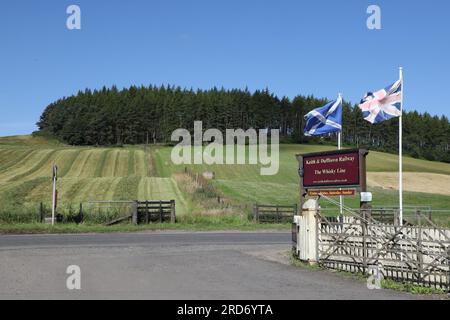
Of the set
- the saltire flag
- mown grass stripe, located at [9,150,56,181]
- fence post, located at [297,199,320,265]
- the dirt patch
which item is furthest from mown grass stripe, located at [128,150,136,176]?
fence post, located at [297,199,320,265]

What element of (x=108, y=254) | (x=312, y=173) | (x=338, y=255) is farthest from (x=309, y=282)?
(x=108, y=254)

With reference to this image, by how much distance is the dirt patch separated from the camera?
6650 cm

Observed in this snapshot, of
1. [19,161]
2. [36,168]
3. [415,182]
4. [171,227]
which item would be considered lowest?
[171,227]

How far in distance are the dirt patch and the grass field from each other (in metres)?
0.84

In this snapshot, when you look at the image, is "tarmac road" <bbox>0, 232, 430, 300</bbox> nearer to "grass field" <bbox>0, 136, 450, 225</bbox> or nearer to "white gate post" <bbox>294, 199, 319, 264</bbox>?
"white gate post" <bbox>294, 199, 319, 264</bbox>

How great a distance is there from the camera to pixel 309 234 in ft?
53.6

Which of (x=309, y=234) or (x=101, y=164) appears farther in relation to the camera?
(x=101, y=164)

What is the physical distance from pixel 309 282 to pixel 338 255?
2527 millimetres

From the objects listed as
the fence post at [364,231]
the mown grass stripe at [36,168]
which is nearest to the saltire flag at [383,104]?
the fence post at [364,231]

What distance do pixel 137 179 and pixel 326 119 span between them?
3857cm

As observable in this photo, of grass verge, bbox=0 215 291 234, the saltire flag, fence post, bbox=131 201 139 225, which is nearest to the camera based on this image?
the saltire flag

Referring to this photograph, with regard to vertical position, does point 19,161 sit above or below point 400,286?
above

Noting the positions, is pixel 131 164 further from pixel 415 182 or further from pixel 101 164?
pixel 415 182

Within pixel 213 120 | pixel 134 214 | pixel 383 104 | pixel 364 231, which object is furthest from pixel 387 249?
pixel 213 120
